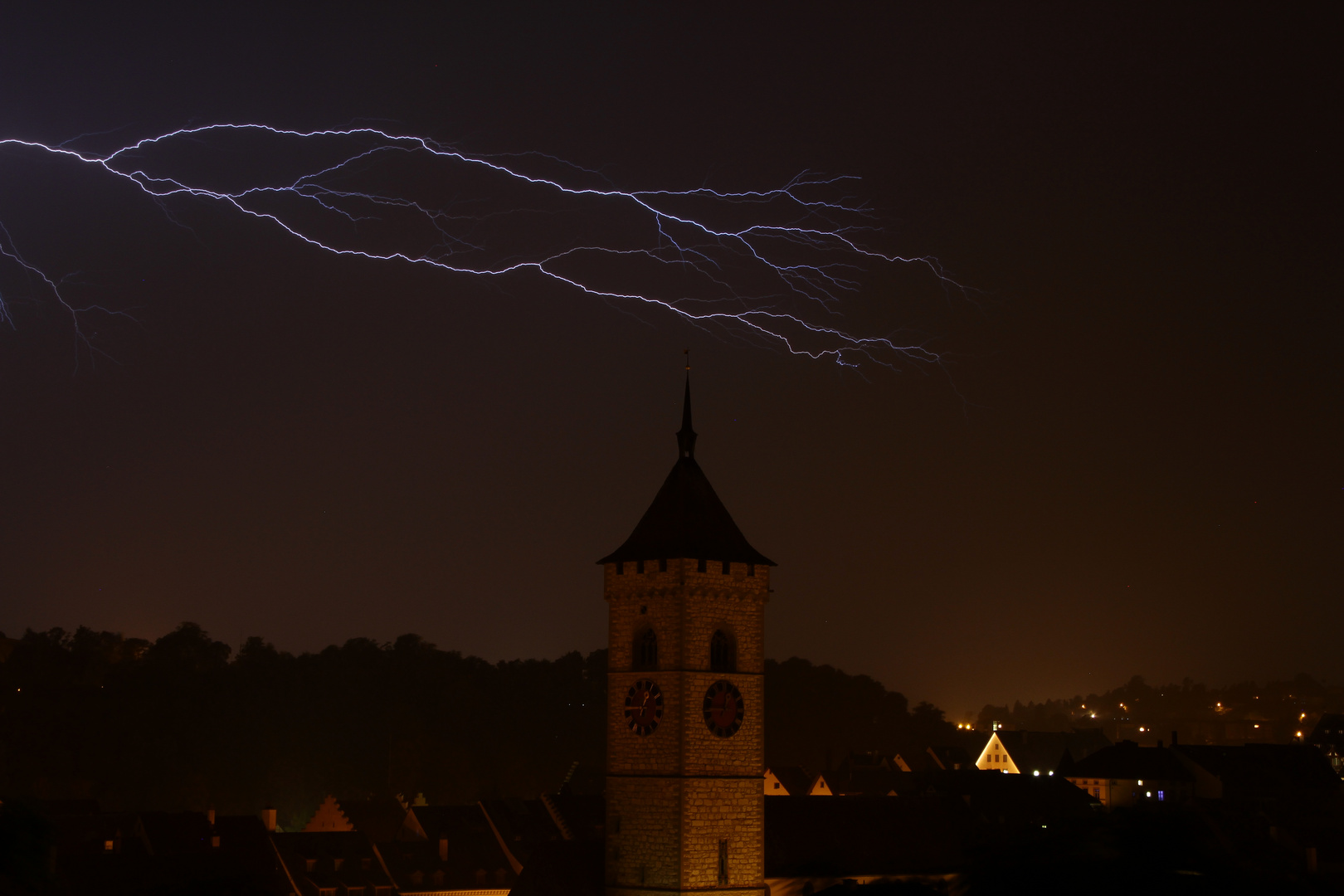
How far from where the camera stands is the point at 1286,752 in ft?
232

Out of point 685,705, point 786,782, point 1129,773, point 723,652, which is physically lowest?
point 685,705

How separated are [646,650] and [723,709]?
1950 mm

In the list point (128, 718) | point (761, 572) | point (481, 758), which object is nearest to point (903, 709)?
point (481, 758)

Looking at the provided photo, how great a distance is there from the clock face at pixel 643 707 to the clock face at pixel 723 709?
0.96 meters

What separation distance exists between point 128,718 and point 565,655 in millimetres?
34523

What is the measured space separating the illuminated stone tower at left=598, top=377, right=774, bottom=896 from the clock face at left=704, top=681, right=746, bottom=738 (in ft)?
0.08

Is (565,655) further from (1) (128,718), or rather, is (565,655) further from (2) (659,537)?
(2) (659,537)

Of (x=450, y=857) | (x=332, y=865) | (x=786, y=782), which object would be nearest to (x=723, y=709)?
(x=450, y=857)

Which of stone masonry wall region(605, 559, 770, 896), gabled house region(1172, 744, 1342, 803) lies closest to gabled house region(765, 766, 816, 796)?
gabled house region(1172, 744, 1342, 803)

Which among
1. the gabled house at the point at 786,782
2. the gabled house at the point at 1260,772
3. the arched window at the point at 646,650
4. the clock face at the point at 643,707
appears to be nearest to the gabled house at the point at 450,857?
the clock face at the point at 643,707

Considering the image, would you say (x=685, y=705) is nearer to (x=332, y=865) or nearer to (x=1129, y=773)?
(x=332, y=865)

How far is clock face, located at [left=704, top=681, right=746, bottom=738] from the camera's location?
29969 mm

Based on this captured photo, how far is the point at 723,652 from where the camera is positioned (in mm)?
30688

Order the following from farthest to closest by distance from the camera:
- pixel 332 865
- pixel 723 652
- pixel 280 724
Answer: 1. pixel 280 724
2. pixel 332 865
3. pixel 723 652
